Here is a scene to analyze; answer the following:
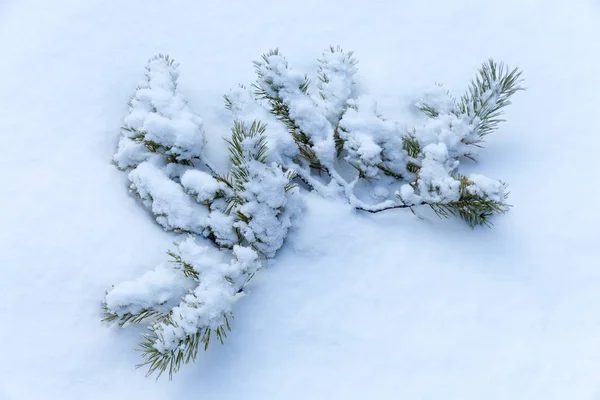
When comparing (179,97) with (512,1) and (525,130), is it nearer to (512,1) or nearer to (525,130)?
(525,130)

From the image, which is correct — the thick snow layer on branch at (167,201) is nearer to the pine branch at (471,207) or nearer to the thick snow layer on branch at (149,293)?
the thick snow layer on branch at (149,293)

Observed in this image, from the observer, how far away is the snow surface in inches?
53.5

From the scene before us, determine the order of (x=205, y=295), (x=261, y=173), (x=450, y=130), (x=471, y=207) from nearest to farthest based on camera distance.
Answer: (x=205, y=295) → (x=261, y=173) → (x=471, y=207) → (x=450, y=130)

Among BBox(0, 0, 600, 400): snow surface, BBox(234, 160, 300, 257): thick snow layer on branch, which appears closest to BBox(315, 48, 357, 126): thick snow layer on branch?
BBox(0, 0, 600, 400): snow surface

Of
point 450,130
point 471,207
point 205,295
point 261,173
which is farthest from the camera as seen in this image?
point 450,130

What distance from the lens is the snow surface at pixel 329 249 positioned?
4.46 ft

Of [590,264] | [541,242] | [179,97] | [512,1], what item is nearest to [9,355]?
[179,97]

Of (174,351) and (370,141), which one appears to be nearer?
(174,351)

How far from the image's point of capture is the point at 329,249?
154 centimetres

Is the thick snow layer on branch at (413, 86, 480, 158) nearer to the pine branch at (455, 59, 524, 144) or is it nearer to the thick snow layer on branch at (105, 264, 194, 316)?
the pine branch at (455, 59, 524, 144)

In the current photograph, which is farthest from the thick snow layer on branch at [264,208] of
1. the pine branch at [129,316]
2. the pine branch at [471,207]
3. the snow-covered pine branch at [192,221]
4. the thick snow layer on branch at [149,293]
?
the pine branch at [471,207]

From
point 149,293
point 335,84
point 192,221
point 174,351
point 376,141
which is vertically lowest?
point 174,351

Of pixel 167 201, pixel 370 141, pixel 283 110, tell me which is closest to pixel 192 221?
pixel 167 201

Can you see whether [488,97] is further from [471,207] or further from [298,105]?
[298,105]
